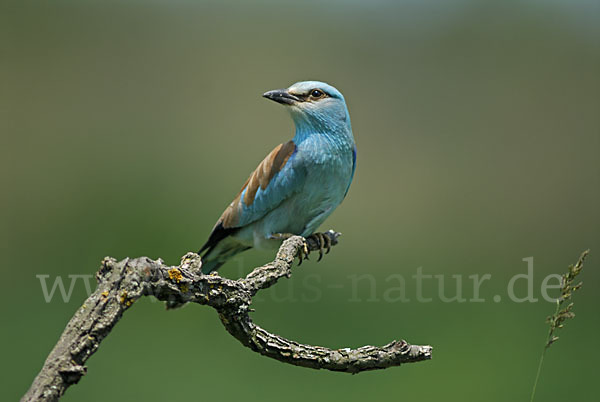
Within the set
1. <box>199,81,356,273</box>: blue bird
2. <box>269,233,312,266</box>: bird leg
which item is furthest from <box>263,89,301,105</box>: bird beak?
<box>269,233,312,266</box>: bird leg

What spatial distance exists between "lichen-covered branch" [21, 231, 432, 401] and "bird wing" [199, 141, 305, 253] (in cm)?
70

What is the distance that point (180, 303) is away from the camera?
1.62 m

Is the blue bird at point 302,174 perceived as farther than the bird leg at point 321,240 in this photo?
No

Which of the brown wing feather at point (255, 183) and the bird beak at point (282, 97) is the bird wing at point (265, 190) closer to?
the brown wing feather at point (255, 183)

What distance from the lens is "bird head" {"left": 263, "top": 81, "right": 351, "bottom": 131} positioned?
2.78 m

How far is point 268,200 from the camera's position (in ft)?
9.25

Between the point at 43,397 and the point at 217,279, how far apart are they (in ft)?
1.82

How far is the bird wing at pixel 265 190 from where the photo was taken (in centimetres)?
275

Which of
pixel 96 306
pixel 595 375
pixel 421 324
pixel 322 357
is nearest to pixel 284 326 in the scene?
pixel 421 324

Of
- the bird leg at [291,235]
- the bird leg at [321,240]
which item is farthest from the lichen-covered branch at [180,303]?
the bird leg at [321,240]

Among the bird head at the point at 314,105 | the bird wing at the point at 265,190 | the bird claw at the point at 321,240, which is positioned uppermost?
the bird head at the point at 314,105

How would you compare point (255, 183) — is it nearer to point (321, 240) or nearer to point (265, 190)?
point (265, 190)

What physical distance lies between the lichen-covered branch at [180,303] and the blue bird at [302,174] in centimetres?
69

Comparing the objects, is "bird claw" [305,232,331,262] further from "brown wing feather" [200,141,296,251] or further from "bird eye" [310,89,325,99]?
"bird eye" [310,89,325,99]
